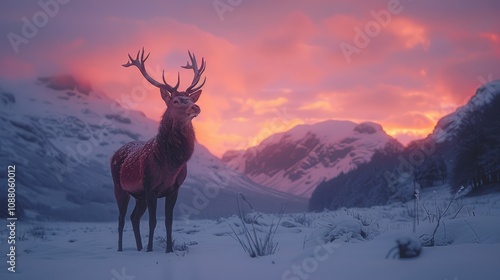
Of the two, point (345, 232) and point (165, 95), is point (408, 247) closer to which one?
point (345, 232)

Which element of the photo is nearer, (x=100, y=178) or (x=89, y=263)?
(x=89, y=263)

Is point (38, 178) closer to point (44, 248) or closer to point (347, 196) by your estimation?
point (347, 196)

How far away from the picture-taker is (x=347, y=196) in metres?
63.8

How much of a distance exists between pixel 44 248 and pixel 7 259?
4.55 feet

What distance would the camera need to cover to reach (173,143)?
6293 millimetres

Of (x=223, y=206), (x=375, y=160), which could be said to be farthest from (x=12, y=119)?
(x=375, y=160)

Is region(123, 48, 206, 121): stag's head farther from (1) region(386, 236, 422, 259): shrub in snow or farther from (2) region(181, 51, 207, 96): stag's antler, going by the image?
(1) region(386, 236, 422, 259): shrub in snow

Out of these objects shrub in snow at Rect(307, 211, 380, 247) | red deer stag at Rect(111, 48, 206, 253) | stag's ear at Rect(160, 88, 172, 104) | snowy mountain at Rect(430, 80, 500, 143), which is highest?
snowy mountain at Rect(430, 80, 500, 143)

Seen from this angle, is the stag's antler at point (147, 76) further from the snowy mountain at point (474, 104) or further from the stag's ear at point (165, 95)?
the snowy mountain at point (474, 104)
